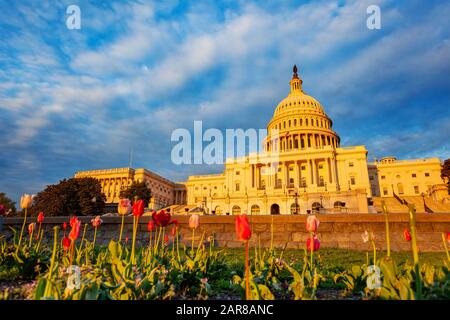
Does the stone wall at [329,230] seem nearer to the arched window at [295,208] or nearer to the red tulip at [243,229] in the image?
the red tulip at [243,229]

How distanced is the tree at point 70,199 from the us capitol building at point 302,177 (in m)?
18.6

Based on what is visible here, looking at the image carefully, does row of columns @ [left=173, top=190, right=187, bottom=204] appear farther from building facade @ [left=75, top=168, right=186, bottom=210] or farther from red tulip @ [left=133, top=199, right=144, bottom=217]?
red tulip @ [left=133, top=199, right=144, bottom=217]

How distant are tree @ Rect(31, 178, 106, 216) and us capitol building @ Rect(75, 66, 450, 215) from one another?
1862cm

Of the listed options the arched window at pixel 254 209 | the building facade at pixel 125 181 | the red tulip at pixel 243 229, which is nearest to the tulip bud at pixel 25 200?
the red tulip at pixel 243 229

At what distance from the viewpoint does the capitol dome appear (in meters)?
74.7

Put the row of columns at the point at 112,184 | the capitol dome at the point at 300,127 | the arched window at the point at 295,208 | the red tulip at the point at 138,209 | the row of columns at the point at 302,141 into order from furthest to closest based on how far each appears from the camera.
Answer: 1. the row of columns at the point at 112,184
2. the capitol dome at the point at 300,127
3. the row of columns at the point at 302,141
4. the arched window at the point at 295,208
5. the red tulip at the point at 138,209

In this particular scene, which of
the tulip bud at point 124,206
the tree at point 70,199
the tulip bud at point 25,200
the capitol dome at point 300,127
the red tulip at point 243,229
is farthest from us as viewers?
the capitol dome at point 300,127

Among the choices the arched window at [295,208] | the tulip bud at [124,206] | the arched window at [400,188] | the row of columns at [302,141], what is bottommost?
the tulip bud at [124,206]

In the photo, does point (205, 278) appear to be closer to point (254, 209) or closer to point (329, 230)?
point (329, 230)

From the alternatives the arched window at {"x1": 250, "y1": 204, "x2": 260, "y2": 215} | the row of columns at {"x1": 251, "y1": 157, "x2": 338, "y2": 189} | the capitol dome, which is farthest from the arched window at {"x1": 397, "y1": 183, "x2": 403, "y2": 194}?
the arched window at {"x1": 250, "y1": 204, "x2": 260, "y2": 215}

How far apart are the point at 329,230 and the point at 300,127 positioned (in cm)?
7138

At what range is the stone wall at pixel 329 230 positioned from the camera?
7.03 metres

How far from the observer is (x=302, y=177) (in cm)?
6588

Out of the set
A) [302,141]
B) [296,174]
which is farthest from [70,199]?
[302,141]
